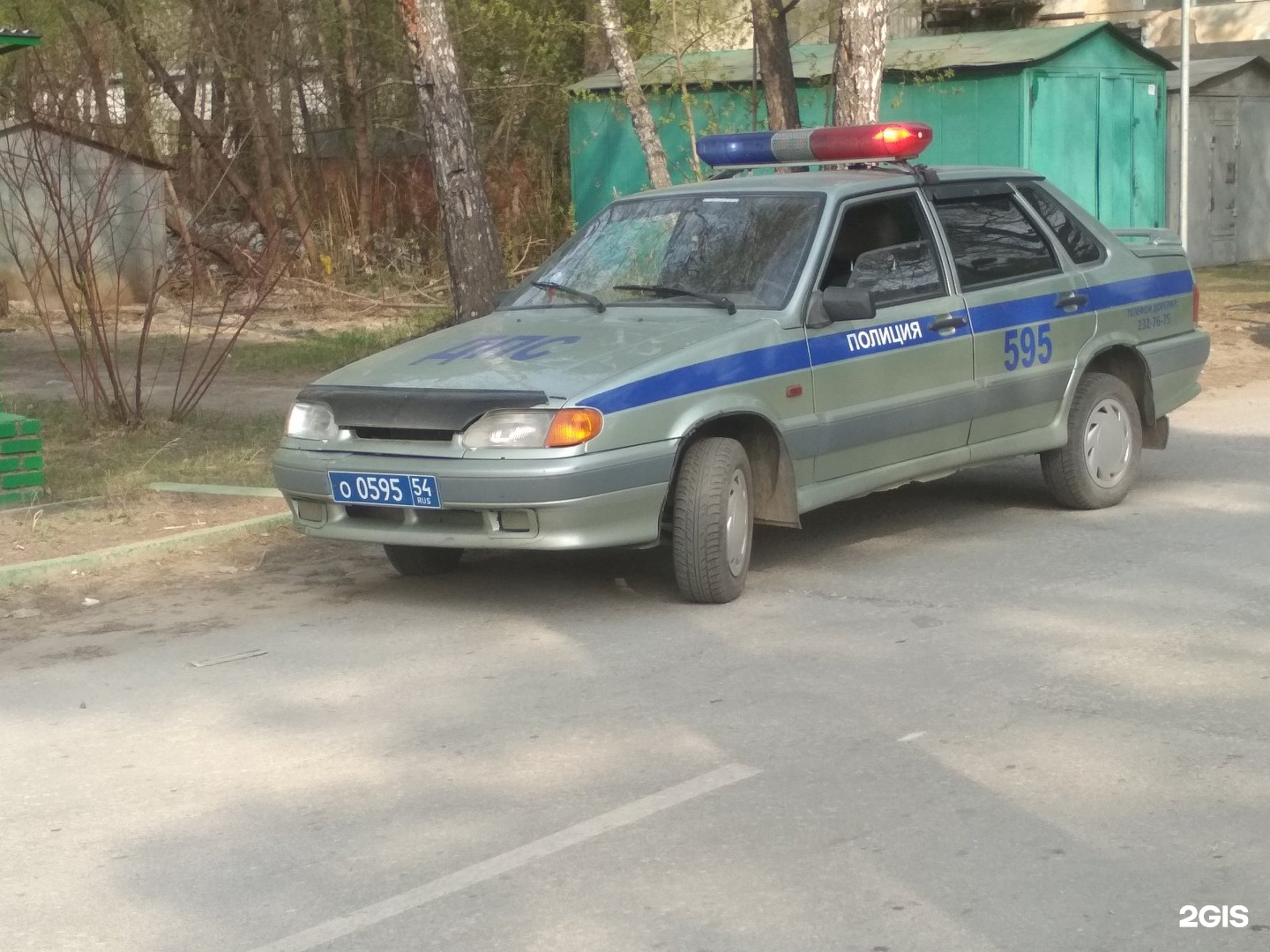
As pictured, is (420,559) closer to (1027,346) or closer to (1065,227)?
(1027,346)

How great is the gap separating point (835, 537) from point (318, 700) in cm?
309

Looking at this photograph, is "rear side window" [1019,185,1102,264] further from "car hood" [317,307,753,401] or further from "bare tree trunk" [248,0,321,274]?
"bare tree trunk" [248,0,321,274]

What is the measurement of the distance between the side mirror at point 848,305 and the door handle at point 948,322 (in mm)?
525

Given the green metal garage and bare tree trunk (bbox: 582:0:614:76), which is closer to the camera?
the green metal garage

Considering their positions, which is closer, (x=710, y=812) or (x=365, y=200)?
(x=710, y=812)

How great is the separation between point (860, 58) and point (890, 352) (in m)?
6.00

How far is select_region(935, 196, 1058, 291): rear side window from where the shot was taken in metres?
7.82

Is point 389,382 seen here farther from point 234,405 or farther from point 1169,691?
point 234,405

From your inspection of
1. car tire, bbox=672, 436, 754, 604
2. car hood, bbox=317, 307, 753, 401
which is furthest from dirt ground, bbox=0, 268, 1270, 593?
car tire, bbox=672, 436, 754, 604

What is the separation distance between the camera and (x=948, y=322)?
7578mm

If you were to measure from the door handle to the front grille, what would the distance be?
2.24 meters

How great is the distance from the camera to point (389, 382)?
6746mm

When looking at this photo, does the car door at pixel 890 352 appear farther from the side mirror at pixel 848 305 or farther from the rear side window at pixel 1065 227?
the rear side window at pixel 1065 227

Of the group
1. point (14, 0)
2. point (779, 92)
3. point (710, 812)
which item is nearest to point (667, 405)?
point (710, 812)
